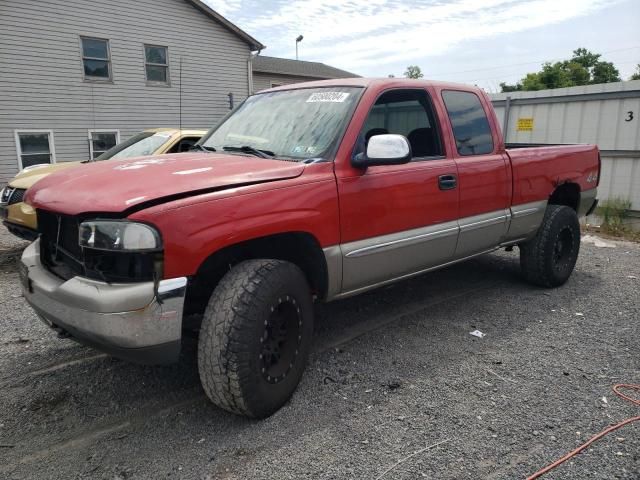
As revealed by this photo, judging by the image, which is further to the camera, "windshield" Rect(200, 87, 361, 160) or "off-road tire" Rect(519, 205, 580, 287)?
"off-road tire" Rect(519, 205, 580, 287)

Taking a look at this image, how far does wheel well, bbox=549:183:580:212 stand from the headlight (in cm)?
432

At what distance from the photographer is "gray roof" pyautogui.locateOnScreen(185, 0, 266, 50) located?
51.3 feet

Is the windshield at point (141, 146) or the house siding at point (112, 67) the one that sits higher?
the house siding at point (112, 67)

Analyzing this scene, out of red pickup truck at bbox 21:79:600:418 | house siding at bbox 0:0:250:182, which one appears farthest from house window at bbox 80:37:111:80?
red pickup truck at bbox 21:79:600:418

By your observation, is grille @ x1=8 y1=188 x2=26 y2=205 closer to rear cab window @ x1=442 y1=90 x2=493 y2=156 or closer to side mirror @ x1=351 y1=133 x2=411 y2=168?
side mirror @ x1=351 y1=133 x2=411 y2=168

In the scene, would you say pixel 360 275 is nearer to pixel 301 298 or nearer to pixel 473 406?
pixel 301 298

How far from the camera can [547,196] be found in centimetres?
492

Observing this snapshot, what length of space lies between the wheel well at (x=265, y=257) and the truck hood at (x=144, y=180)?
0.36m

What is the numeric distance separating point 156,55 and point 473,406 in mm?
15164

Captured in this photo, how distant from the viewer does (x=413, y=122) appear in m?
4.05

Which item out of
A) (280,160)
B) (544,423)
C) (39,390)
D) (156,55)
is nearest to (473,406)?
(544,423)

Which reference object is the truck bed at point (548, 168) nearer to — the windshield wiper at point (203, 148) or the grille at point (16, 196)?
the windshield wiper at point (203, 148)

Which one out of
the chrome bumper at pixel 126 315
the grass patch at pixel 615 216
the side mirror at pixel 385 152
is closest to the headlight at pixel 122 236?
the chrome bumper at pixel 126 315

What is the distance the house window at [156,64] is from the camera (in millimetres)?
15039
